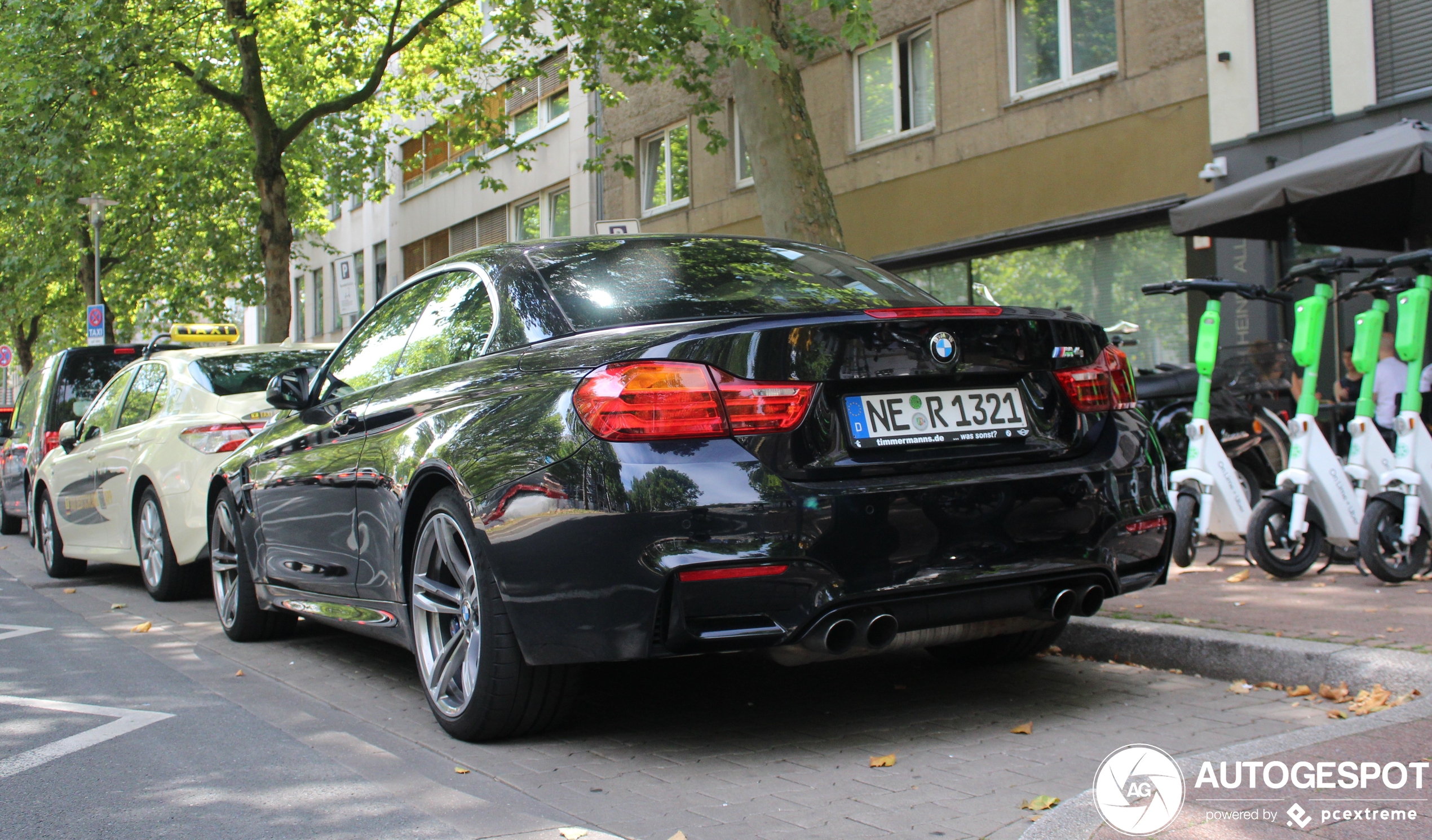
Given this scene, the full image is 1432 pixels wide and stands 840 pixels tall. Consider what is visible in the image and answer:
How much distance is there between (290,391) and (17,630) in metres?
2.96

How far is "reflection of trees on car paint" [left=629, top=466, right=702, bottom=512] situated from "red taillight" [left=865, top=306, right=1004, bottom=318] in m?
0.74

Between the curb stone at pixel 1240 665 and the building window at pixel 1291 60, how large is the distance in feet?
31.1

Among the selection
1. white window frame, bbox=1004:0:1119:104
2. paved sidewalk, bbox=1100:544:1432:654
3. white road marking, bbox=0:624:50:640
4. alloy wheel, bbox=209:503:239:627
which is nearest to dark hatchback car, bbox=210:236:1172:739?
paved sidewalk, bbox=1100:544:1432:654

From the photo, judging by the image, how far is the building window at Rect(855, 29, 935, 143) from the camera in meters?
18.0

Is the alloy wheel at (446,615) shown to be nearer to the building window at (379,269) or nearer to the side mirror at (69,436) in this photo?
the side mirror at (69,436)

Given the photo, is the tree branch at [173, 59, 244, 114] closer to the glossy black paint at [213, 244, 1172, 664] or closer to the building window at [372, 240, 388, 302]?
the building window at [372, 240, 388, 302]

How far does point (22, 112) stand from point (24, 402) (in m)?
7.58

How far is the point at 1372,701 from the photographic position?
4250 millimetres

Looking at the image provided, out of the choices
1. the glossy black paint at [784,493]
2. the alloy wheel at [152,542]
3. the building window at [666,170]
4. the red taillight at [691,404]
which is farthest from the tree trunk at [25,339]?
the red taillight at [691,404]

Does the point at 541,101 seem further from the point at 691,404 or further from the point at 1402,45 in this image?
the point at 691,404

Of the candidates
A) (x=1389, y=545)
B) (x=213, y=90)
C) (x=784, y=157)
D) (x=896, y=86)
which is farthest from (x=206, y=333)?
(x=1389, y=545)

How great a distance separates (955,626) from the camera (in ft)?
13.5

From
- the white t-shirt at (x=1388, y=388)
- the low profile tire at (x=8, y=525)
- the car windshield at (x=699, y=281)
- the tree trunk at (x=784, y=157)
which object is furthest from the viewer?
the low profile tire at (x=8, y=525)

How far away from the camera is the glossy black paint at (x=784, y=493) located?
371 centimetres
